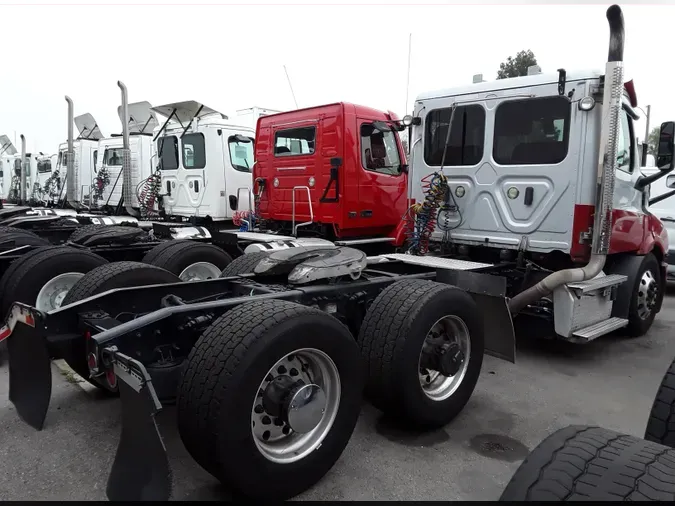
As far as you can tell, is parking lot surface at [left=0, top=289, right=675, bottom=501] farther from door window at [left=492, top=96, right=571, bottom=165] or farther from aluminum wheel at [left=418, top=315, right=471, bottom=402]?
door window at [left=492, top=96, right=571, bottom=165]

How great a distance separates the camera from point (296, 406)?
2.57 metres

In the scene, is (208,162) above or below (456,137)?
below

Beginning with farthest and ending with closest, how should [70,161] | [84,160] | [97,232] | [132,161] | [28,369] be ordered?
1. [84,160]
2. [70,161]
3. [132,161]
4. [97,232]
5. [28,369]

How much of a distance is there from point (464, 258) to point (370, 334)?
2.67m

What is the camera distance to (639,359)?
17.6ft

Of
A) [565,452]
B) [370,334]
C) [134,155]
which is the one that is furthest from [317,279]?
[134,155]

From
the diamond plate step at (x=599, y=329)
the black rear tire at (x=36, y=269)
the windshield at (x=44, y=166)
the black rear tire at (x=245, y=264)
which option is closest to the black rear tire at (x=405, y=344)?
the black rear tire at (x=245, y=264)

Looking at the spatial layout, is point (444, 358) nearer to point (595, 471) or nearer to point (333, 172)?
point (595, 471)

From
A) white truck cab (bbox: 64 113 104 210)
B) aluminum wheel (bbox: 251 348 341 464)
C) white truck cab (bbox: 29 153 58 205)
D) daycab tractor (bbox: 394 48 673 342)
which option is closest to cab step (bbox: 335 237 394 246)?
daycab tractor (bbox: 394 48 673 342)

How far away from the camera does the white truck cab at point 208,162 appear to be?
882 cm

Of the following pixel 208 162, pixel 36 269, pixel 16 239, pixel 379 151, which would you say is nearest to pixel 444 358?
pixel 36 269

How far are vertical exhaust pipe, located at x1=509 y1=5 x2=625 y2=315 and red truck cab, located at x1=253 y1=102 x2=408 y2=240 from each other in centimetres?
288

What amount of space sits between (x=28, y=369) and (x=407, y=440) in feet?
7.76

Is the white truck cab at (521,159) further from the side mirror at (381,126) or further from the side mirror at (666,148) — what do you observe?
the side mirror at (381,126)
